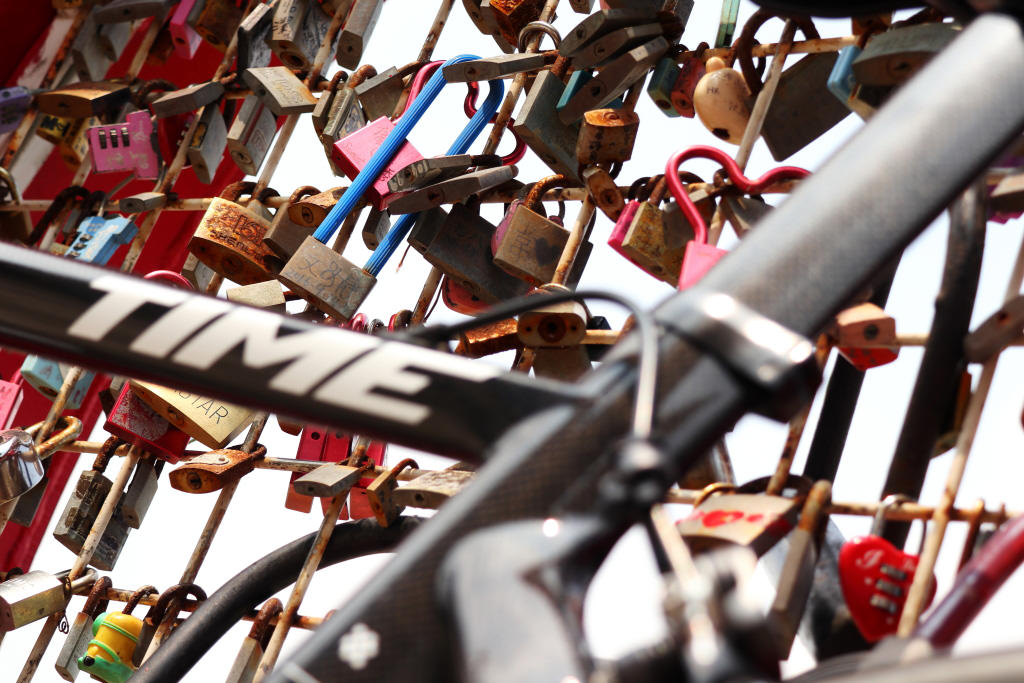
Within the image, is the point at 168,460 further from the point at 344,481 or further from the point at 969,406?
the point at 969,406

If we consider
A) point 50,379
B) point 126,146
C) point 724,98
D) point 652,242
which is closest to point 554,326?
point 652,242

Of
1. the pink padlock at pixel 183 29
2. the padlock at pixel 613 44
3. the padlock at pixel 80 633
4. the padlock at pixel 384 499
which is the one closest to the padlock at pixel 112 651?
the padlock at pixel 80 633

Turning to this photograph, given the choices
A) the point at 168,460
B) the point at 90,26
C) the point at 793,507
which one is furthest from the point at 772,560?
the point at 90,26

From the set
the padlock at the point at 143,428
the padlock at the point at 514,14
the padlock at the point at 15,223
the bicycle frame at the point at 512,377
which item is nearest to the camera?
the bicycle frame at the point at 512,377

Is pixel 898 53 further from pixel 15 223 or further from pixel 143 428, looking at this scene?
pixel 15 223

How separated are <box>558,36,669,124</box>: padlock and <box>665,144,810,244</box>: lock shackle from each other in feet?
0.93

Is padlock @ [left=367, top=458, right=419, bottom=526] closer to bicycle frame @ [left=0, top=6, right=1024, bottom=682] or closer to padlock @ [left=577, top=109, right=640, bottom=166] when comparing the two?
padlock @ [left=577, top=109, right=640, bottom=166]

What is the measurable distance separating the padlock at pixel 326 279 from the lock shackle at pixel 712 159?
54 centimetres

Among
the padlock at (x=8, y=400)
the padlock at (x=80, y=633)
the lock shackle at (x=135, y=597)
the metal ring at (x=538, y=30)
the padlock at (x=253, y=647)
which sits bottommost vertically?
the padlock at (x=80, y=633)

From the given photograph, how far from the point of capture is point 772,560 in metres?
1.04

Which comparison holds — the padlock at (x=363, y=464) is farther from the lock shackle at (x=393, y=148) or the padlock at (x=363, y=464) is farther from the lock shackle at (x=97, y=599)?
the lock shackle at (x=97, y=599)

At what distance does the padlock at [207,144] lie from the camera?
1977mm

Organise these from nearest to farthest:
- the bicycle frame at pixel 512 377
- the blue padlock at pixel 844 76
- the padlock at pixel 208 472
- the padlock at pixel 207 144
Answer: the bicycle frame at pixel 512 377 → the blue padlock at pixel 844 76 → the padlock at pixel 208 472 → the padlock at pixel 207 144

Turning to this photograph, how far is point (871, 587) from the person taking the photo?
3.10 ft
